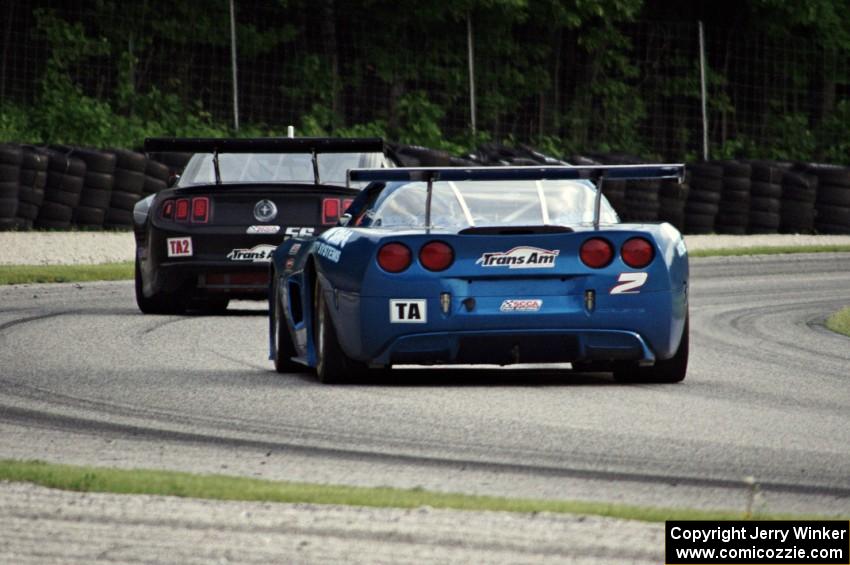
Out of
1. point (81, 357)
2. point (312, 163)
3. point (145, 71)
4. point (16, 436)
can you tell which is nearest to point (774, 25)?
point (145, 71)

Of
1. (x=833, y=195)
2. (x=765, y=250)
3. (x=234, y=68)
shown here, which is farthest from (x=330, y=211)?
(x=234, y=68)

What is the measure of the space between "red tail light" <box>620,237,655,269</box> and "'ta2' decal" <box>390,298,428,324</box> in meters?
0.96

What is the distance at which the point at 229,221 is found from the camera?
46.3 ft

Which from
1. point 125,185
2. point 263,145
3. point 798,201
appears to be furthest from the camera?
point 798,201

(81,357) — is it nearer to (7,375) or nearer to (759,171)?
(7,375)

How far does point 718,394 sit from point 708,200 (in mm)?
→ 18729

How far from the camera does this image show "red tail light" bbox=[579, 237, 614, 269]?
30.7 feet

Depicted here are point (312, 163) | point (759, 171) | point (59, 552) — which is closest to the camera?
point (59, 552)

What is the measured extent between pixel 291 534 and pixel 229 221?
8.76 m

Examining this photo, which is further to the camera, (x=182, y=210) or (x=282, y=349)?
(x=182, y=210)

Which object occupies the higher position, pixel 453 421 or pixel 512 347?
pixel 512 347

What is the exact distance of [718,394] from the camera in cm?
945

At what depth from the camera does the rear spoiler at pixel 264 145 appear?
13109 millimetres

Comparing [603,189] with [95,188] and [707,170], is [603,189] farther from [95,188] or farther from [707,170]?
[95,188]
